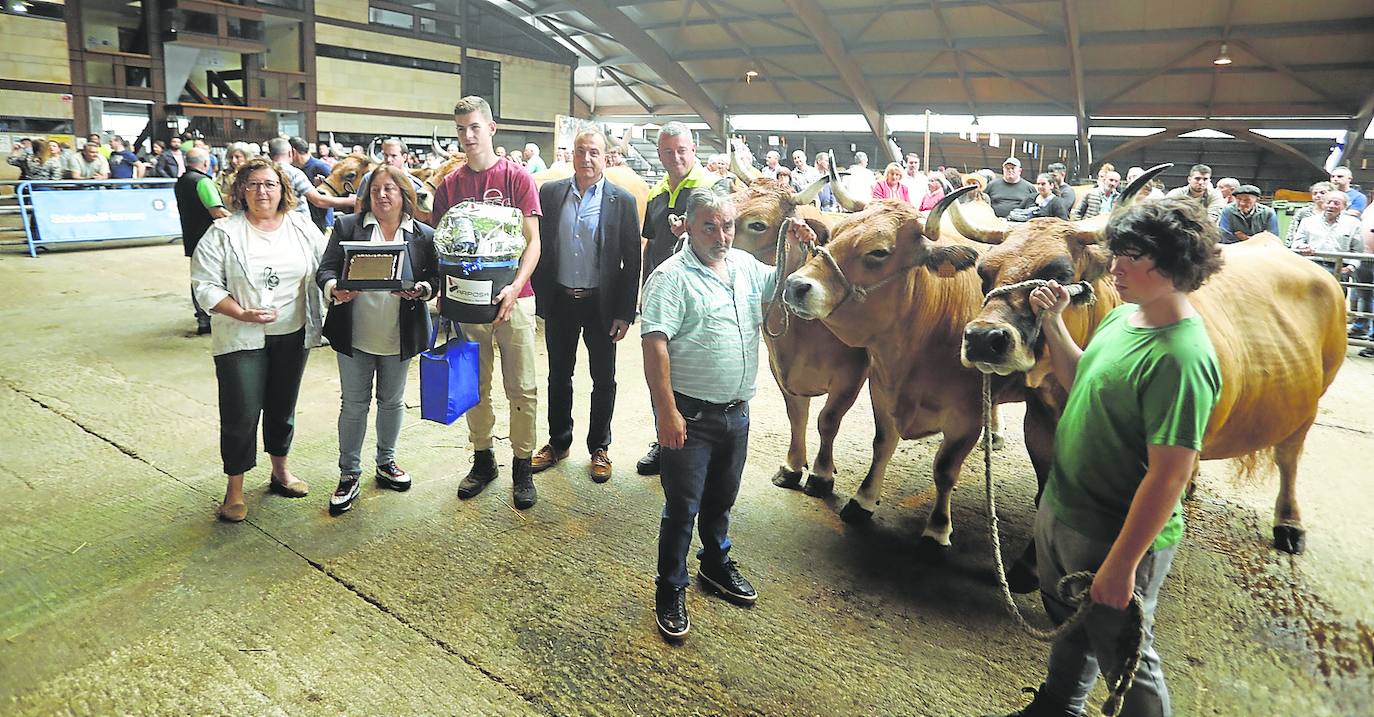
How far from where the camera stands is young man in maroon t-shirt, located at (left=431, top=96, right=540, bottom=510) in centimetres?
420

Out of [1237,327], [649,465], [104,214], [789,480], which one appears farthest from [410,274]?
[104,214]

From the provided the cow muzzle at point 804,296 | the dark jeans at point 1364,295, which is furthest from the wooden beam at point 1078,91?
the cow muzzle at point 804,296

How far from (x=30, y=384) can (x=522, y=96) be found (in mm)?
A: 23113

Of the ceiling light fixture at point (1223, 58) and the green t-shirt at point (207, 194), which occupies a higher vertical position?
the ceiling light fixture at point (1223, 58)

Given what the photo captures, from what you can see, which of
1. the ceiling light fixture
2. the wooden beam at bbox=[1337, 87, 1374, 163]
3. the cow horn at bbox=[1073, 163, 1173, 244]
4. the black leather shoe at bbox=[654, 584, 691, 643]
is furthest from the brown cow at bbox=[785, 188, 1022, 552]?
the wooden beam at bbox=[1337, 87, 1374, 163]

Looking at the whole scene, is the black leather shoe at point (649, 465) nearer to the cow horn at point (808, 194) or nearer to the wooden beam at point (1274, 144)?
the cow horn at point (808, 194)

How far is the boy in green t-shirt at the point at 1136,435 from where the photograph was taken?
1.87 metres

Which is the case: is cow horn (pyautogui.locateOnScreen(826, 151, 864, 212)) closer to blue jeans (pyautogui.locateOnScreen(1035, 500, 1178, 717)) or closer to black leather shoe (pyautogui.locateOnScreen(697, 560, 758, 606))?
black leather shoe (pyautogui.locateOnScreen(697, 560, 758, 606))

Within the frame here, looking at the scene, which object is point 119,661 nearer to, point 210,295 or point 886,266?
point 210,295

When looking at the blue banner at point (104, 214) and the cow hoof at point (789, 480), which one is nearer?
the cow hoof at point (789, 480)

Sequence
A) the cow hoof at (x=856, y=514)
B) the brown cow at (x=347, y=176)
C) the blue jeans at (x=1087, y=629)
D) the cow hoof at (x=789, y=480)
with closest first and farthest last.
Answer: the blue jeans at (x=1087, y=629) → the cow hoof at (x=856, y=514) → the cow hoof at (x=789, y=480) → the brown cow at (x=347, y=176)

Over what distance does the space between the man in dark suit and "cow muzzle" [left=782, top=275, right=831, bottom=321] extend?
4.14 feet

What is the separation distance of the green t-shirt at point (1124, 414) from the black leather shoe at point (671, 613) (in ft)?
4.82

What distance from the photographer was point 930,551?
3.91 m
